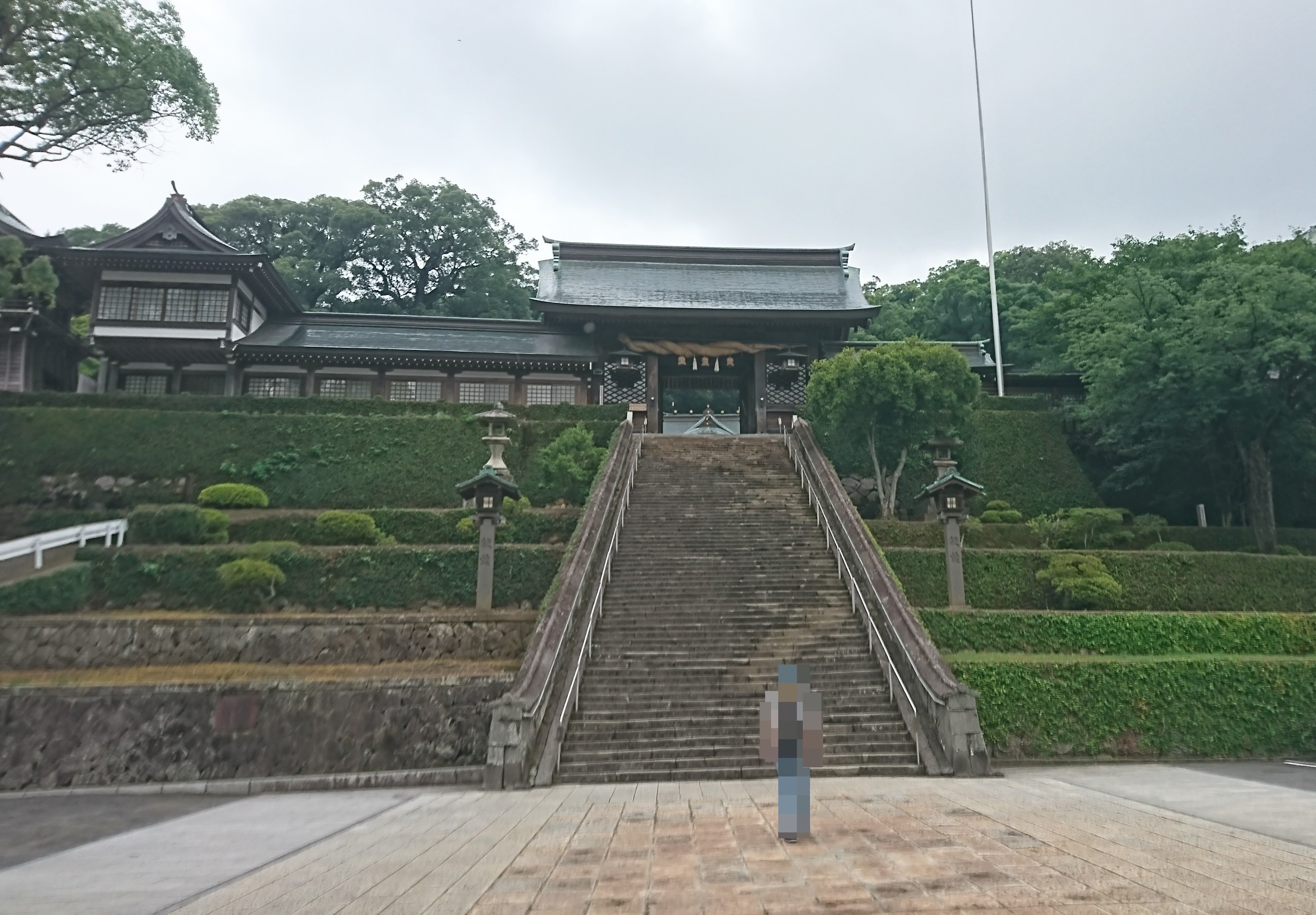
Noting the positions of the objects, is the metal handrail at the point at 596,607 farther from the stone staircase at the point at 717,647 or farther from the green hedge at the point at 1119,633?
the green hedge at the point at 1119,633

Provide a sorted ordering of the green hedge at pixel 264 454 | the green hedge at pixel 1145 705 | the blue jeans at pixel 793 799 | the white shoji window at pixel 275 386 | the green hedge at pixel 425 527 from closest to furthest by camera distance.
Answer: the blue jeans at pixel 793 799 < the green hedge at pixel 1145 705 < the green hedge at pixel 425 527 < the green hedge at pixel 264 454 < the white shoji window at pixel 275 386

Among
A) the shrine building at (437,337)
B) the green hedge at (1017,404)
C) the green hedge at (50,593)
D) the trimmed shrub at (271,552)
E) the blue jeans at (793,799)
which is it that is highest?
the shrine building at (437,337)

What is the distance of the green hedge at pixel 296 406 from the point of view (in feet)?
77.7

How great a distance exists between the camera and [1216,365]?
20016 millimetres

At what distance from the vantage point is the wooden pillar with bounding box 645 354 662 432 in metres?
29.2

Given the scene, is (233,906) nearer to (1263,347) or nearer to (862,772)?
(862,772)

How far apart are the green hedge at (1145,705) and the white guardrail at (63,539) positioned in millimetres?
19410

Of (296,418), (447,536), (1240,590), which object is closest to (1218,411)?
(1240,590)

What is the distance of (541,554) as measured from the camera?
1711cm

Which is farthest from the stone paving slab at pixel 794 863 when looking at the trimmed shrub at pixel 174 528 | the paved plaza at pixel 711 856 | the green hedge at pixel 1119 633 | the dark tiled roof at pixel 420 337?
the dark tiled roof at pixel 420 337

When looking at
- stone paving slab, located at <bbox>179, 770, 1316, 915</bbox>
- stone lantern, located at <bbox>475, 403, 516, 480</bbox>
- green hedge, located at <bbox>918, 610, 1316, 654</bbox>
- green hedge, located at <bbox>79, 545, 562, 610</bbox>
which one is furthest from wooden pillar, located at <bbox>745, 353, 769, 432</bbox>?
stone paving slab, located at <bbox>179, 770, 1316, 915</bbox>

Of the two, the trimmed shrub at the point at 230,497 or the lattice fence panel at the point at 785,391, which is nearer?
the trimmed shrub at the point at 230,497

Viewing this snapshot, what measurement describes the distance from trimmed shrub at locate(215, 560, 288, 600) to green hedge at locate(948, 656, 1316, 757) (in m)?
14.2

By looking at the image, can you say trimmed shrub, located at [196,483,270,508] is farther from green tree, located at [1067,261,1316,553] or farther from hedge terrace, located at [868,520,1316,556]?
green tree, located at [1067,261,1316,553]
